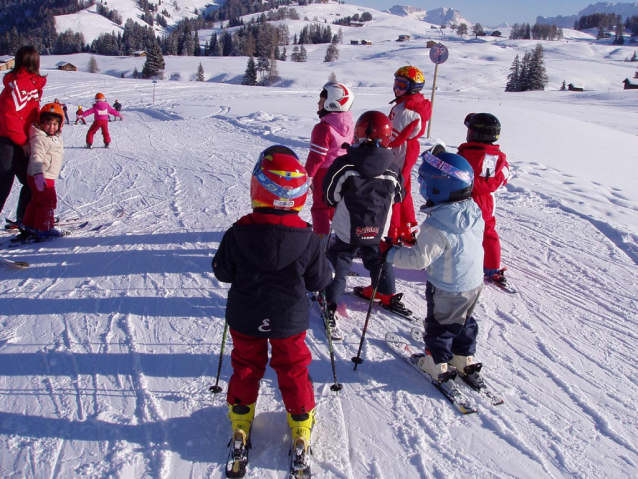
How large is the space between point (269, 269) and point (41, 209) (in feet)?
14.3

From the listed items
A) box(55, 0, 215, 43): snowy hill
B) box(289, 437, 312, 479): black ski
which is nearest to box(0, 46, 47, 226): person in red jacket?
box(289, 437, 312, 479): black ski

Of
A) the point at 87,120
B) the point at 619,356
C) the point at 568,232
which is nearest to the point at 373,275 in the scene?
the point at 619,356

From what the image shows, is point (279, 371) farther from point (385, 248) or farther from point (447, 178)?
point (447, 178)

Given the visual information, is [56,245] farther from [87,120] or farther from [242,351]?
[87,120]

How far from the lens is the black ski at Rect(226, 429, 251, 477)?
2.27 meters

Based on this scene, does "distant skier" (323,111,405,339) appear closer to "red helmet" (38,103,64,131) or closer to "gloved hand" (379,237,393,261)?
"gloved hand" (379,237,393,261)

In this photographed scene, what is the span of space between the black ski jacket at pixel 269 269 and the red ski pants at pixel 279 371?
0.08 meters

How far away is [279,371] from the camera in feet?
8.22

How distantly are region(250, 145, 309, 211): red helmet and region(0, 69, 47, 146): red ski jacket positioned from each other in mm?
3812

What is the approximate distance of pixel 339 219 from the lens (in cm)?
355

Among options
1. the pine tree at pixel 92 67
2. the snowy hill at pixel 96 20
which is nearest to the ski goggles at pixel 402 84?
the pine tree at pixel 92 67

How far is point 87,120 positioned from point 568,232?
20608mm

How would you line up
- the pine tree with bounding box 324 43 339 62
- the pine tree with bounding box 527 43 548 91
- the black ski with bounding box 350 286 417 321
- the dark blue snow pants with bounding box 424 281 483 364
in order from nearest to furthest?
the dark blue snow pants with bounding box 424 281 483 364
the black ski with bounding box 350 286 417 321
the pine tree with bounding box 527 43 548 91
the pine tree with bounding box 324 43 339 62

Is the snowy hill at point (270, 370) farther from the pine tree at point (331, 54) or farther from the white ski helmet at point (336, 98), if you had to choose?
the pine tree at point (331, 54)
